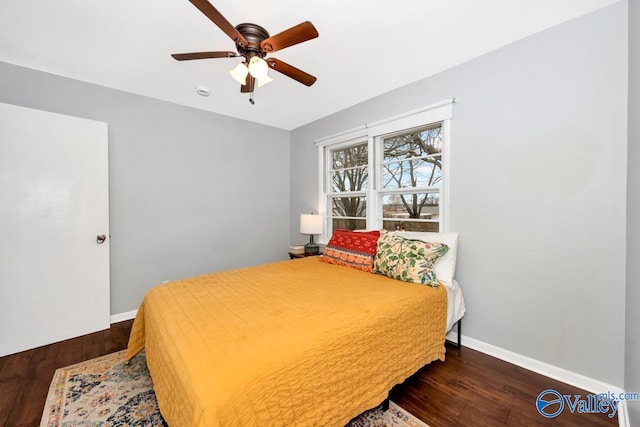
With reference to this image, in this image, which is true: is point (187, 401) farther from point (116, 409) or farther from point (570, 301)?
point (570, 301)

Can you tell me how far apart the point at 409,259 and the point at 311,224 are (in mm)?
1635

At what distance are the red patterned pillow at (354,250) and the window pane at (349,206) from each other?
65 cm

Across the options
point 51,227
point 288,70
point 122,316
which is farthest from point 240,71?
point 122,316

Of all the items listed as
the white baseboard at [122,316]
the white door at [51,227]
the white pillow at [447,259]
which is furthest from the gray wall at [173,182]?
the white pillow at [447,259]

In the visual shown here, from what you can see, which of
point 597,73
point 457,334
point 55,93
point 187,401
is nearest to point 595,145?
point 597,73

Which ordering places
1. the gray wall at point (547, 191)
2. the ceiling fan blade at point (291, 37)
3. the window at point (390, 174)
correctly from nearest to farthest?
1. the ceiling fan blade at point (291, 37)
2. the gray wall at point (547, 191)
3. the window at point (390, 174)

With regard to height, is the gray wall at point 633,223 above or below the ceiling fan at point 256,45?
below

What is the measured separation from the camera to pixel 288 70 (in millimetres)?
1863

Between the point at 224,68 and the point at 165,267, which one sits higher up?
the point at 224,68

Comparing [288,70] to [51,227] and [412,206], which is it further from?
[51,227]

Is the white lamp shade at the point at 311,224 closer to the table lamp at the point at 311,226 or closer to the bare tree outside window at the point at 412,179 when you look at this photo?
the table lamp at the point at 311,226

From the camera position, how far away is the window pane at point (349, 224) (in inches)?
130

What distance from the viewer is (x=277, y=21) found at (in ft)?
5.92

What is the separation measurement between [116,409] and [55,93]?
283cm
